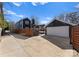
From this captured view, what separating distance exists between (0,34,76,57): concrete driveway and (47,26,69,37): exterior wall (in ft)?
0.33

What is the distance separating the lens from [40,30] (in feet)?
23.0

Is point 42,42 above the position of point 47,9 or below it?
below

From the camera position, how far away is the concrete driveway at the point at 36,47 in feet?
22.6

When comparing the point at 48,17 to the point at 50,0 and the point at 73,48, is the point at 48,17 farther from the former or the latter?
the point at 73,48

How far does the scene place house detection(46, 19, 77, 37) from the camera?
6900mm

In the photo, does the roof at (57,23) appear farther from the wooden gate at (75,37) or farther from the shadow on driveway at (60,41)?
the shadow on driveway at (60,41)

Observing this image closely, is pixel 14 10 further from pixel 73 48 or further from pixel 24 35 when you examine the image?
pixel 73 48

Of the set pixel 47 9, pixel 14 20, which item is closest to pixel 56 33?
pixel 47 9

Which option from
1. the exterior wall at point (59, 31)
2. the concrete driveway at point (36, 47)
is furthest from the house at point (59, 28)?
the concrete driveway at point (36, 47)

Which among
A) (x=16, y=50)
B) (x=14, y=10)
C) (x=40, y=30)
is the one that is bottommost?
(x=16, y=50)

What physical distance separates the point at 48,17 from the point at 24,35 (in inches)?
28.4

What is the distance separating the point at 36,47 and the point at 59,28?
70cm

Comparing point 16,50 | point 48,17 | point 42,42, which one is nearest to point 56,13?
point 48,17

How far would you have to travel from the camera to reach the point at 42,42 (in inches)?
273
